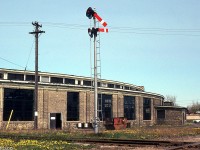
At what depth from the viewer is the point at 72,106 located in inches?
1973

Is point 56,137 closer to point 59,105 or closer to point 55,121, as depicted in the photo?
point 59,105

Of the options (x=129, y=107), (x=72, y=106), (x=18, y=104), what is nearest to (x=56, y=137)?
(x=18, y=104)

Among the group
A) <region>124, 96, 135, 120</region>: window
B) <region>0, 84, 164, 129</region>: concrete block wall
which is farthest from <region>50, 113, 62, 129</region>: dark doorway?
<region>124, 96, 135, 120</region>: window

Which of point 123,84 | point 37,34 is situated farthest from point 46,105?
point 123,84

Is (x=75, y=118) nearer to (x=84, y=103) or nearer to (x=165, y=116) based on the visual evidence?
(x=84, y=103)

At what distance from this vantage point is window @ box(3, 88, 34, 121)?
42969 millimetres

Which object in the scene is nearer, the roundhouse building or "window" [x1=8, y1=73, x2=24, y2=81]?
the roundhouse building

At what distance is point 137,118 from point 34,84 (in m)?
22.6

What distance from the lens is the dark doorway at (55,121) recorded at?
47784 millimetres

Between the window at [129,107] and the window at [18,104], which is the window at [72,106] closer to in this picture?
the window at [18,104]

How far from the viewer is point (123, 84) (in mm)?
70375

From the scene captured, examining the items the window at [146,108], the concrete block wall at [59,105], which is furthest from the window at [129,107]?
the window at [146,108]

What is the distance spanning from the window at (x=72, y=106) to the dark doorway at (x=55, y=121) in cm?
140

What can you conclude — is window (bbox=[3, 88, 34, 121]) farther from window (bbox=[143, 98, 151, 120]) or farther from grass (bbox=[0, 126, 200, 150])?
window (bbox=[143, 98, 151, 120])
